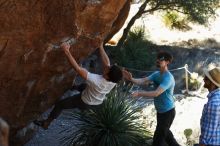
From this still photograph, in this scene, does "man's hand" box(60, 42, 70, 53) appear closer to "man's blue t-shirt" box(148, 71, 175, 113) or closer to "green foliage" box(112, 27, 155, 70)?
"man's blue t-shirt" box(148, 71, 175, 113)

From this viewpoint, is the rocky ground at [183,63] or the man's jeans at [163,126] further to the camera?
the rocky ground at [183,63]

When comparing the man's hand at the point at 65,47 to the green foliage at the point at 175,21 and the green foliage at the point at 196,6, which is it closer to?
the green foliage at the point at 196,6

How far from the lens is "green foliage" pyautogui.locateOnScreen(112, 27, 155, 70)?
17.6 meters

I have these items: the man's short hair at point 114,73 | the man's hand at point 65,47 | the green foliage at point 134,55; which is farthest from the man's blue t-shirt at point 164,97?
the green foliage at point 134,55

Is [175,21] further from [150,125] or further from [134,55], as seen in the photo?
[150,125]

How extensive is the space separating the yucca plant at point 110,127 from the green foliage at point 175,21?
1368 cm

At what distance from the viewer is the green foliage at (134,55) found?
1764 centimetres

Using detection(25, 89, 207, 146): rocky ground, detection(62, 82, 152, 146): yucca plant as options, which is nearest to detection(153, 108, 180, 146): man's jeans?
detection(62, 82, 152, 146): yucca plant

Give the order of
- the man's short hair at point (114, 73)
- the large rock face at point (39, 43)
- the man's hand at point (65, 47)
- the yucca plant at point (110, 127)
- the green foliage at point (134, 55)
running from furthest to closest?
the green foliage at point (134, 55) → the yucca plant at point (110, 127) → the man's hand at point (65, 47) → the man's short hair at point (114, 73) → the large rock face at point (39, 43)

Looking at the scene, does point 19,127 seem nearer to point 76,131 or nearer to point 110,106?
point 76,131

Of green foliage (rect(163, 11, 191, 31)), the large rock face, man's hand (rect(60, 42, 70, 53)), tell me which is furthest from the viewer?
green foliage (rect(163, 11, 191, 31))

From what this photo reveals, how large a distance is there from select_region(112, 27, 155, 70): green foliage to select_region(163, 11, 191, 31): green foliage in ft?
12.7

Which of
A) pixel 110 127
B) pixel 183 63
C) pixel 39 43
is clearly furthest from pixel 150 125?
pixel 183 63

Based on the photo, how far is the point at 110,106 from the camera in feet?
29.8
